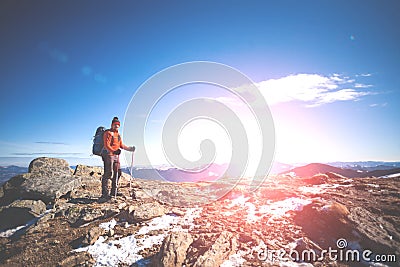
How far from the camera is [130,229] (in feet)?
27.3

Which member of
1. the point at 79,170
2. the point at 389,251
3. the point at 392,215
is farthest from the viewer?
the point at 79,170

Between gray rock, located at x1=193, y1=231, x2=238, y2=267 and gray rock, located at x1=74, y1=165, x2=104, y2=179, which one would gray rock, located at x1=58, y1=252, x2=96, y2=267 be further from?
gray rock, located at x1=74, y1=165, x2=104, y2=179

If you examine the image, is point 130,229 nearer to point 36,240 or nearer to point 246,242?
point 36,240

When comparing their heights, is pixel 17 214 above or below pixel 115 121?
below

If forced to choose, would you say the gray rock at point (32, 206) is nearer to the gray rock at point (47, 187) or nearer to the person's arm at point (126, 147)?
the gray rock at point (47, 187)

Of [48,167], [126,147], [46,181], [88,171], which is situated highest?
[126,147]

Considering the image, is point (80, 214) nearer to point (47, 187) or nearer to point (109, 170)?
point (109, 170)

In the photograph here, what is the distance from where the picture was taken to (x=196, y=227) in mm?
8102

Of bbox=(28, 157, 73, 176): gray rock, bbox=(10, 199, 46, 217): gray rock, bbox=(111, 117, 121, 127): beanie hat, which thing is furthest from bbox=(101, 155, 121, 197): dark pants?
bbox=(28, 157, 73, 176): gray rock

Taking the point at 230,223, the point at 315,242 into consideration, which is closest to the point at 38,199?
the point at 230,223

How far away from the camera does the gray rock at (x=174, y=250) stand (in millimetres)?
5852

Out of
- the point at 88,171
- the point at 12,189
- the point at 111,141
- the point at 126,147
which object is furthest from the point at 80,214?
the point at 88,171

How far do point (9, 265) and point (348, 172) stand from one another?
88.3ft

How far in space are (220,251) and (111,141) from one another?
7.72m
